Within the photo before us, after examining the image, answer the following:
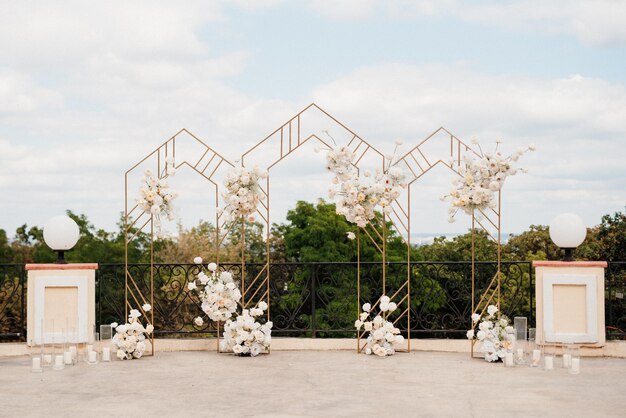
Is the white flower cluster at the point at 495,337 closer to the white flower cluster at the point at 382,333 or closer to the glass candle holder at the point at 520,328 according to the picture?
the glass candle holder at the point at 520,328

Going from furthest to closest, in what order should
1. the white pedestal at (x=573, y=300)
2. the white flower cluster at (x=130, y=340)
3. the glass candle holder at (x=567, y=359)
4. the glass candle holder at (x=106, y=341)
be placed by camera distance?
1. the white pedestal at (x=573, y=300)
2. the white flower cluster at (x=130, y=340)
3. the glass candle holder at (x=106, y=341)
4. the glass candle holder at (x=567, y=359)

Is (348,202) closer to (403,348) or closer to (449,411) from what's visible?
(403,348)

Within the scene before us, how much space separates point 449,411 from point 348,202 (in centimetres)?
405

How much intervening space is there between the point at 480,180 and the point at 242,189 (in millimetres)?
3143

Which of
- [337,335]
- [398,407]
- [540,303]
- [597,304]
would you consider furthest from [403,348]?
[337,335]

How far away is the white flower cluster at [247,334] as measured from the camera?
10383 millimetres

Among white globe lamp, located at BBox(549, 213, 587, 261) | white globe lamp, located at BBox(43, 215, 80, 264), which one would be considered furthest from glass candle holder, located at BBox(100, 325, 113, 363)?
white globe lamp, located at BBox(549, 213, 587, 261)

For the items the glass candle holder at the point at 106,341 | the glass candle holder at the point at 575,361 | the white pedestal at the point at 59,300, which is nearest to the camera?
the glass candle holder at the point at 575,361

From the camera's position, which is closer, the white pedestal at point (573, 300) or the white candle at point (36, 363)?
the white candle at point (36, 363)

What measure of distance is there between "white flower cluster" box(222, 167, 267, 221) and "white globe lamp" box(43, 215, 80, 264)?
2.15 metres

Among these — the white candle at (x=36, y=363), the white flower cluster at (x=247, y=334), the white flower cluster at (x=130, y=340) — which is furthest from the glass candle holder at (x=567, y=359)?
the white candle at (x=36, y=363)

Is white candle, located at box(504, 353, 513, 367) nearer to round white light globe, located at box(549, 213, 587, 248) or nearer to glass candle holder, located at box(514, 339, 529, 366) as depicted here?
glass candle holder, located at box(514, 339, 529, 366)

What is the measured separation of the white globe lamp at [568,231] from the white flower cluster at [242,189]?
4001mm

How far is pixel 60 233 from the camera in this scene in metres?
10.7
